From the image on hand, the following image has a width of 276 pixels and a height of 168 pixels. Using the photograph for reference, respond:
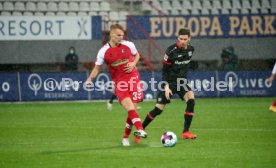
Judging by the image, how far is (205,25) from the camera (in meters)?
31.5

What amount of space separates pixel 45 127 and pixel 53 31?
13.2m

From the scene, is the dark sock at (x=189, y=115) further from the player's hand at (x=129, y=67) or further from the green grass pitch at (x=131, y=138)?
the player's hand at (x=129, y=67)

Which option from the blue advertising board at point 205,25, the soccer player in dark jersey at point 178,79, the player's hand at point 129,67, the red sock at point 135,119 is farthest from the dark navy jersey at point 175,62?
the blue advertising board at point 205,25

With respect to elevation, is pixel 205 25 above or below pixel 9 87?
above

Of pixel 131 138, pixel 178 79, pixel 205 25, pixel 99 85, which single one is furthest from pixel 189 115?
pixel 205 25

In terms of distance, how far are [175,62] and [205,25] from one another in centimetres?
1767

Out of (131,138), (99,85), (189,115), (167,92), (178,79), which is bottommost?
(99,85)

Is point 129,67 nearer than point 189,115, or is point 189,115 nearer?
point 129,67

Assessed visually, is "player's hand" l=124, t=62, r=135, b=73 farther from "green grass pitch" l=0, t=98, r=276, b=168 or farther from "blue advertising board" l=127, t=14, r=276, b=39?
"blue advertising board" l=127, t=14, r=276, b=39

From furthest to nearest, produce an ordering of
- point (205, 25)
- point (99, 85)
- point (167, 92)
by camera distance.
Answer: point (205, 25) < point (99, 85) < point (167, 92)

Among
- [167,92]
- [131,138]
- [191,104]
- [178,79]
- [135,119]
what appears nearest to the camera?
[135,119]

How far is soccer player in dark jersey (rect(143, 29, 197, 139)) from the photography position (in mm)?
14016

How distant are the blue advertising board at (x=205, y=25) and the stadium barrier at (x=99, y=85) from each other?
2.98 meters

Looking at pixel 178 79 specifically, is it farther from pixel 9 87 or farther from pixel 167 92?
pixel 9 87
